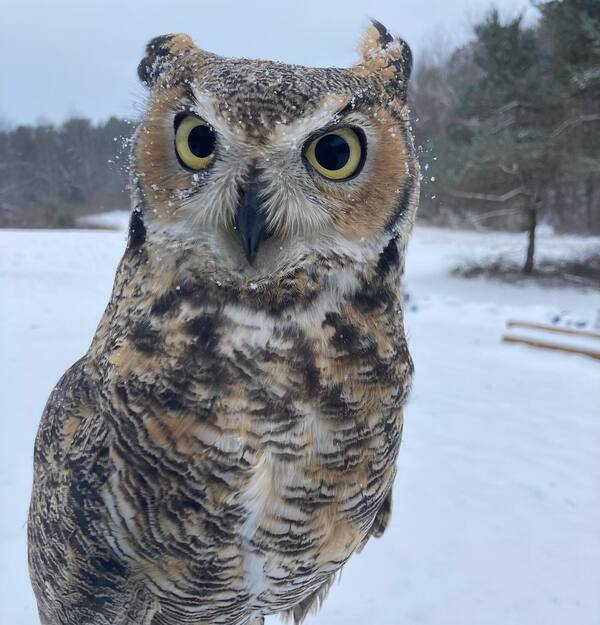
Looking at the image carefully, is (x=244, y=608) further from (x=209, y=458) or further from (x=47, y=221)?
(x=47, y=221)

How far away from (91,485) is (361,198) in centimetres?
50

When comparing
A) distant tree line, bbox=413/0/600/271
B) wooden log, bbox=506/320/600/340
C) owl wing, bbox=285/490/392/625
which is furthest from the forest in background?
owl wing, bbox=285/490/392/625

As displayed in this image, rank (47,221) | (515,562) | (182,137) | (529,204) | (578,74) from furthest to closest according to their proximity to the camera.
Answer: (529,204), (578,74), (515,562), (47,221), (182,137)

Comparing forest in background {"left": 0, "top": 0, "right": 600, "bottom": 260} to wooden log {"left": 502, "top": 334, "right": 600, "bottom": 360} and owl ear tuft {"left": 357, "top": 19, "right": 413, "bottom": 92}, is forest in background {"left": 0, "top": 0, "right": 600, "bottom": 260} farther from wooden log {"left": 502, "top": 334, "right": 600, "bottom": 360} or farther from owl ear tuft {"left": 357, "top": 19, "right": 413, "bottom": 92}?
owl ear tuft {"left": 357, "top": 19, "right": 413, "bottom": 92}

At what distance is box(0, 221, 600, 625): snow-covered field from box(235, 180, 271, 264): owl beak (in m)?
0.37

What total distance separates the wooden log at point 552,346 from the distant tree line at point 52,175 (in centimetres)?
353

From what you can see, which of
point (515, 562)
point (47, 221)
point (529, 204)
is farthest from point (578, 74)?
point (47, 221)

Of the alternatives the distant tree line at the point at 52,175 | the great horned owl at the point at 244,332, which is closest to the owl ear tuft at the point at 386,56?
the great horned owl at the point at 244,332

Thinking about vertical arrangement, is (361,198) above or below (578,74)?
below

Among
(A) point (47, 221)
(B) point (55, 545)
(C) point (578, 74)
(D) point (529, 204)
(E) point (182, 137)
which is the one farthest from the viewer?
(D) point (529, 204)

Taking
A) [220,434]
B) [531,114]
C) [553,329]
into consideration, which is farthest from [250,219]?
[531,114]

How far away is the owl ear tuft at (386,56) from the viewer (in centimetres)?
77

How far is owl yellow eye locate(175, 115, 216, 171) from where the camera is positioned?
66cm

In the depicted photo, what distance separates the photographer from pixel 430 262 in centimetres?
788
